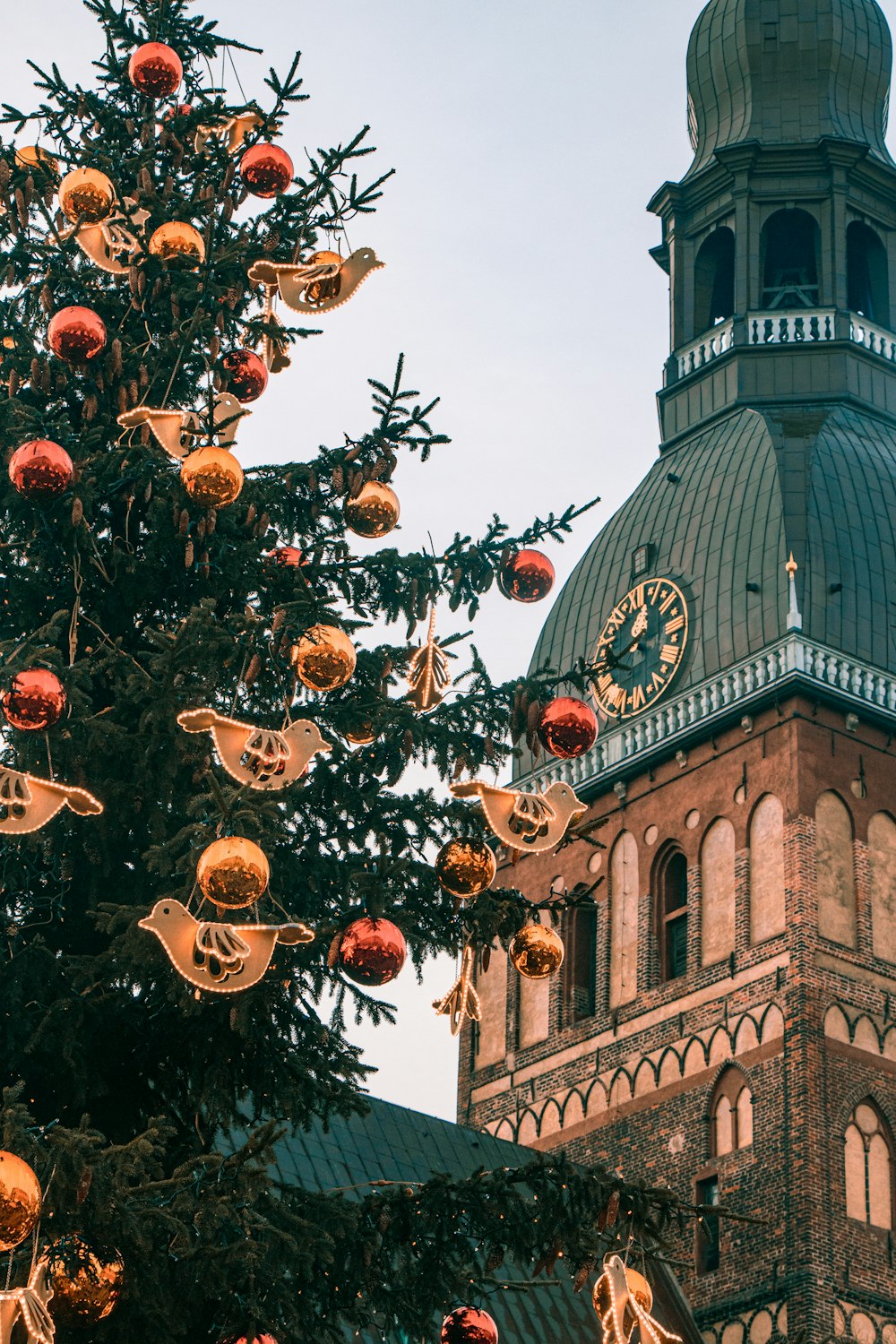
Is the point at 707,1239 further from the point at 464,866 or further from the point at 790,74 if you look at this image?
the point at 790,74

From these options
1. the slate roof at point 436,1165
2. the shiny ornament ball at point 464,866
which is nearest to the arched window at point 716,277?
the slate roof at point 436,1165

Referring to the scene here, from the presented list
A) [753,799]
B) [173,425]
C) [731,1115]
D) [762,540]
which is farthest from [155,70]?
[762,540]

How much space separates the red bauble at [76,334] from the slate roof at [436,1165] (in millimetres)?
13469

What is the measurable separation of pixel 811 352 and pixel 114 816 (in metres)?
24.5

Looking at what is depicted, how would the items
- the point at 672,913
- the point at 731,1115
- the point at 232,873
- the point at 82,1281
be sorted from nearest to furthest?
the point at 82,1281, the point at 232,873, the point at 731,1115, the point at 672,913

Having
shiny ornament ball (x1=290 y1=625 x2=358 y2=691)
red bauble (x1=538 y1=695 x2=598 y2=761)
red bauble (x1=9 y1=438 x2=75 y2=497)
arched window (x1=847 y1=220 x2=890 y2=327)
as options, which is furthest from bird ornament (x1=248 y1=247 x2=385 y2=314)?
arched window (x1=847 y1=220 x2=890 y2=327)

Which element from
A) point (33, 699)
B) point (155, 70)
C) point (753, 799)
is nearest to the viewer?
point (33, 699)

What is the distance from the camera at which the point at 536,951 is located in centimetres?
1118

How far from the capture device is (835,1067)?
27.2m

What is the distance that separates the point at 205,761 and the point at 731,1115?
18169mm

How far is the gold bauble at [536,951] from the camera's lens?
36.7ft

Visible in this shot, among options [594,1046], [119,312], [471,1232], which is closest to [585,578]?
[594,1046]

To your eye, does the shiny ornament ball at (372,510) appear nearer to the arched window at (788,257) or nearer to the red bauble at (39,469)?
the red bauble at (39,469)

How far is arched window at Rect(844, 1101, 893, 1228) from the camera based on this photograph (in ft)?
88.2
